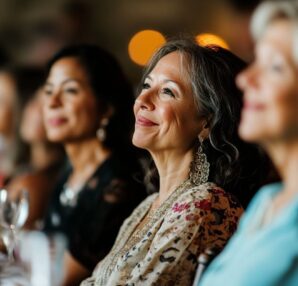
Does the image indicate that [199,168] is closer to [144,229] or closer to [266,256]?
[144,229]

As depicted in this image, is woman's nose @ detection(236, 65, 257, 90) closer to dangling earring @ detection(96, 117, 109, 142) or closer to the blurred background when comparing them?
dangling earring @ detection(96, 117, 109, 142)

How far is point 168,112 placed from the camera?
2.17 metres

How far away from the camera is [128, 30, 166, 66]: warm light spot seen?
6.17 m

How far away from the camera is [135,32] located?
6738mm

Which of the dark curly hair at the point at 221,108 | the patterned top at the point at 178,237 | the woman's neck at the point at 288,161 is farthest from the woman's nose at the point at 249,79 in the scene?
the dark curly hair at the point at 221,108

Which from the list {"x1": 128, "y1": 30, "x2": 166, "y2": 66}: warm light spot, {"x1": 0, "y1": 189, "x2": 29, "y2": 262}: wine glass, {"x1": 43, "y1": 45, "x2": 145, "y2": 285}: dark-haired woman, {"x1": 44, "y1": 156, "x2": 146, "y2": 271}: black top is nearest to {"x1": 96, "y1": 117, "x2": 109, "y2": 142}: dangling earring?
{"x1": 43, "y1": 45, "x2": 145, "y2": 285}: dark-haired woman

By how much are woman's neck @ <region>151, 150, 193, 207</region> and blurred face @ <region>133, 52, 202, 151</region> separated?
1.1 inches

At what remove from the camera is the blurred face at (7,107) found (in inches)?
173

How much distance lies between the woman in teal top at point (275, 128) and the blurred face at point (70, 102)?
171cm

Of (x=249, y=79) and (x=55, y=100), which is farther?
(x=55, y=100)

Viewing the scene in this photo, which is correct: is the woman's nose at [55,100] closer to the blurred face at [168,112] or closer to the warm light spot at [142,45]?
the blurred face at [168,112]

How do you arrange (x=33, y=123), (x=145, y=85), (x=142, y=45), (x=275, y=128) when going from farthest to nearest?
(x=142, y=45)
(x=33, y=123)
(x=145, y=85)
(x=275, y=128)

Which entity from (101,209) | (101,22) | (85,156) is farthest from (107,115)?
(101,22)

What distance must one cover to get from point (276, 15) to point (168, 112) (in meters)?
0.71
